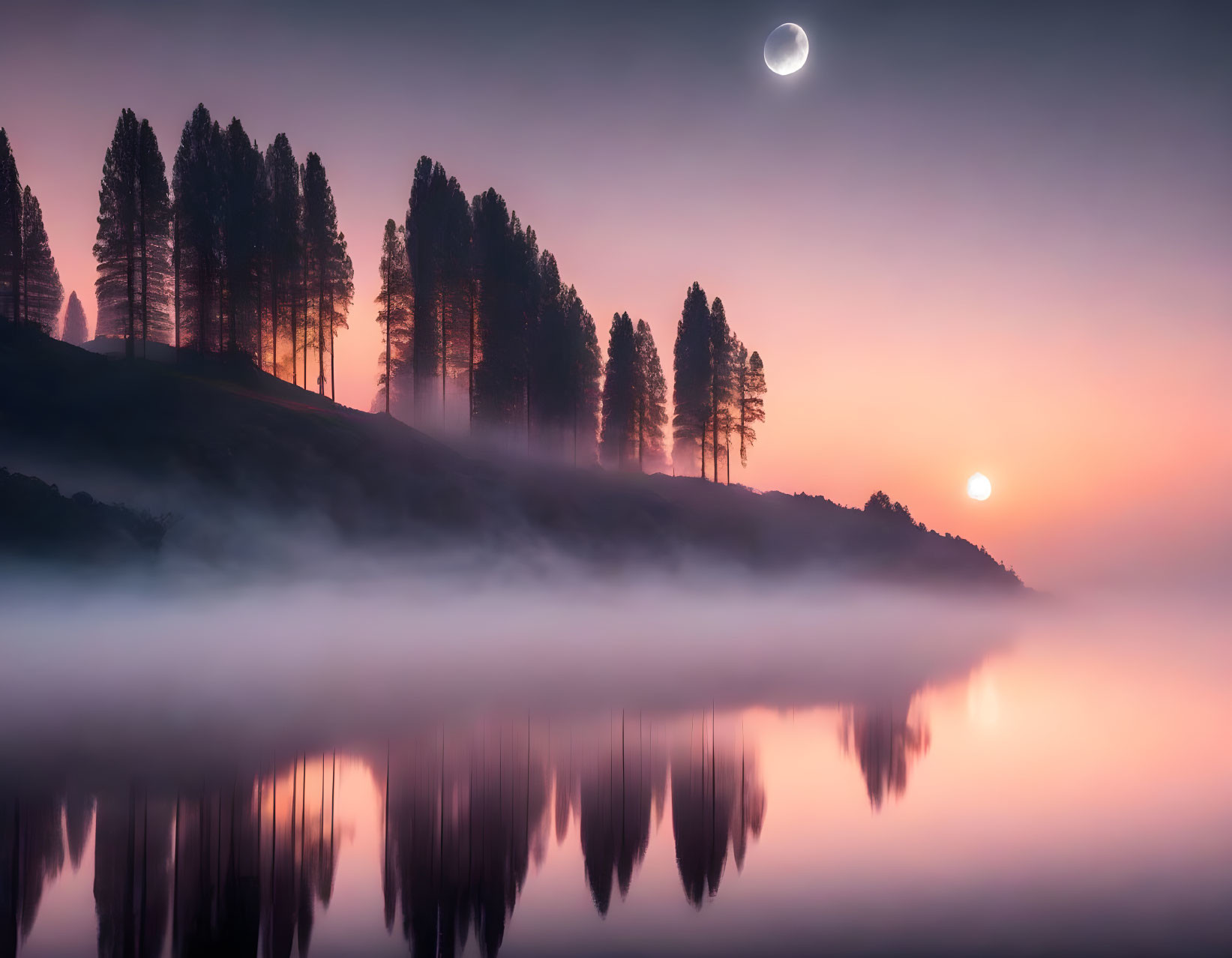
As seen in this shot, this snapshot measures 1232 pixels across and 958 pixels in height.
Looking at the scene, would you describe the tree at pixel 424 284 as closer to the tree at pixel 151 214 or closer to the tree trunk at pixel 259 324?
the tree trunk at pixel 259 324

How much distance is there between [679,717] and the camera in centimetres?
1645

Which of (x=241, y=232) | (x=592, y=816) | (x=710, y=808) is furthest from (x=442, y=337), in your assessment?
(x=710, y=808)

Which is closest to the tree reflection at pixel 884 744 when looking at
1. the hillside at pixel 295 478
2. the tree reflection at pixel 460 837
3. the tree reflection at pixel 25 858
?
the tree reflection at pixel 460 837

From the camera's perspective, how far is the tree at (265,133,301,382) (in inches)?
1976

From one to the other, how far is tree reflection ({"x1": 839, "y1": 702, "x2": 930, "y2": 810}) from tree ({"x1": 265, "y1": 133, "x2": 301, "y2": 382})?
48000 mm

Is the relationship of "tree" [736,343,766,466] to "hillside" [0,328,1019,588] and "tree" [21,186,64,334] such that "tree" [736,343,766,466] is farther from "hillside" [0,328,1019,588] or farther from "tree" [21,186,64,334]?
"tree" [21,186,64,334]

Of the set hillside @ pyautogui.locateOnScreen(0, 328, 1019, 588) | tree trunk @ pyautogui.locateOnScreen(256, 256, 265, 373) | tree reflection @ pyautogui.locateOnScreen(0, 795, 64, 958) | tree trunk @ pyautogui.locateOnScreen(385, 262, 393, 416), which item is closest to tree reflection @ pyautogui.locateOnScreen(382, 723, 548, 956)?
tree reflection @ pyautogui.locateOnScreen(0, 795, 64, 958)

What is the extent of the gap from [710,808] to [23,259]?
6385 cm

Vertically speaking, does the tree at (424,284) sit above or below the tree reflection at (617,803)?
above

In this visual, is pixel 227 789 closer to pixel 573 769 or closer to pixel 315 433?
pixel 573 769

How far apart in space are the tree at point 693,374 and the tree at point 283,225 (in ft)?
108

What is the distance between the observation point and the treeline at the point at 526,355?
2148 inches

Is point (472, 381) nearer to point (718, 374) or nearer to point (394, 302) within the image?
point (394, 302)

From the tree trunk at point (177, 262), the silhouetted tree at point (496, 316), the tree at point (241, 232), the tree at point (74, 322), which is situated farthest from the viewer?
the tree at point (74, 322)
